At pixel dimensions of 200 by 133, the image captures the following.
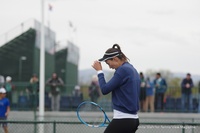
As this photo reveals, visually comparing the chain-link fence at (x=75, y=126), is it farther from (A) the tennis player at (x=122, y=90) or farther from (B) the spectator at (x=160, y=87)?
(A) the tennis player at (x=122, y=90)

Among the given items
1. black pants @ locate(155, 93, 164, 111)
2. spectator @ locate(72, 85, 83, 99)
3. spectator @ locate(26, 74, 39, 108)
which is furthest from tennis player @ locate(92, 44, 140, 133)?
spectator @ locate(72, 85, 83, 99)

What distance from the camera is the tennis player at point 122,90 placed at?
24.1 ft

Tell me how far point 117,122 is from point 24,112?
39.8 ft

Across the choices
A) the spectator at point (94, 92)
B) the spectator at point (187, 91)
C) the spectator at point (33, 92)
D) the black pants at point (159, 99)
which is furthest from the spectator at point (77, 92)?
the spectator at point (187, 91)

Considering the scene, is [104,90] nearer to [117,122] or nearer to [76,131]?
[117,122]

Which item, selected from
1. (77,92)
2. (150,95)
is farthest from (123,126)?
(77,92)

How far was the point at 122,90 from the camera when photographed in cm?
738

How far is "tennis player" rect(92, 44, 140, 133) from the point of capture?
7.34 m

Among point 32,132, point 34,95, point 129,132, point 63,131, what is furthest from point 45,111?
point 129,132

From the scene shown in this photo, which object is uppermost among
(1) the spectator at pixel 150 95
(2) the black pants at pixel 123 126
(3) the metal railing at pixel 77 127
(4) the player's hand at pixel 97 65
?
(4) the player's hand at pixel 97 65

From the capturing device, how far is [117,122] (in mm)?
7449

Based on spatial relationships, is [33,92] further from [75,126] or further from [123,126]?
[123,126]

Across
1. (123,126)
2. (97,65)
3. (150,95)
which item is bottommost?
(123,126)

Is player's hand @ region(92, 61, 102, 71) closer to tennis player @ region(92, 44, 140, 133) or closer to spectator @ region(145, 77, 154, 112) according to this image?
tennis player @ region(92, 44, 140, 133)
